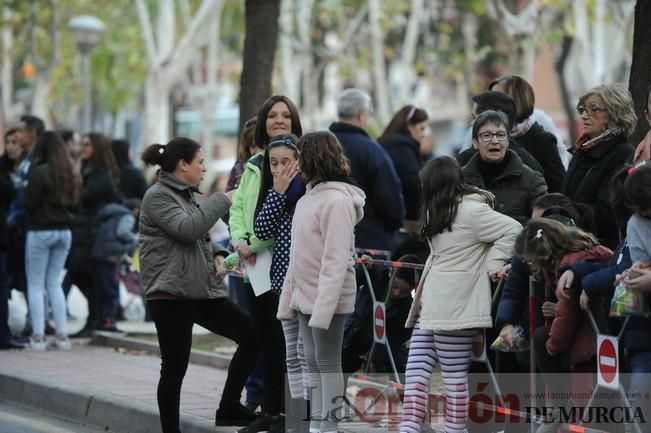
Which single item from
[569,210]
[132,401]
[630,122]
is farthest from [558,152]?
[132,401]

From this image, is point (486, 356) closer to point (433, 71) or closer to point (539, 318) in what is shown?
point (539, 318)

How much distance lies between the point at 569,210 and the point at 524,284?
542mm

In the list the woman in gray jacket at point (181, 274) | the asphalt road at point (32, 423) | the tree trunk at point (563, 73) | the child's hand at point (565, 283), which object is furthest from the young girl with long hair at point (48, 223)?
the tree trunk at point (563, 73)

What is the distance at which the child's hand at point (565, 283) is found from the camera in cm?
668

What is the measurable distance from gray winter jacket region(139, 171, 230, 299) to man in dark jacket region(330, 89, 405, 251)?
216 centimetres

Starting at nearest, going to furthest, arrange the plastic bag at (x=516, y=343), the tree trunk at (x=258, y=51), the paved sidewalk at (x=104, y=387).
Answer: the plastic bag at (x=516, y=343)
the paved sidewalk at (x=104, y=387)
the tree trunk at (x=258, y=51)

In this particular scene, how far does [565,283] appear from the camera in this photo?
6684 mm

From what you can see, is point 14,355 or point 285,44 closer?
point 14,355

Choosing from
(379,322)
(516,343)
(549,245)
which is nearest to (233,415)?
(379,322)

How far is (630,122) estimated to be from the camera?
8055 millimetres

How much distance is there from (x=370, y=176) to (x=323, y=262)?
110 inches

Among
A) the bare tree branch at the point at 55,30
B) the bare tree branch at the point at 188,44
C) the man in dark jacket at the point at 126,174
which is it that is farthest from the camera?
the bare tree branch at the point at 55,30

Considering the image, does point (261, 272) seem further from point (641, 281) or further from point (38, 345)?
point (38, 345)

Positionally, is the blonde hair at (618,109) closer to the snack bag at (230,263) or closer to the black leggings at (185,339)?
the snack bag at (230,263)
